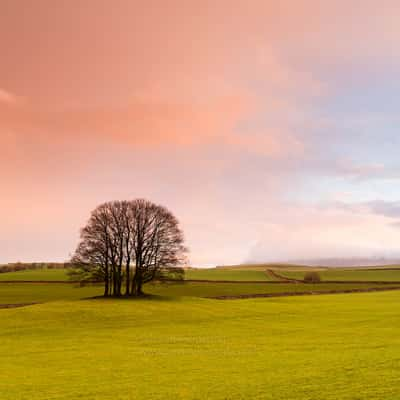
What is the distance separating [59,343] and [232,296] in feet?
183

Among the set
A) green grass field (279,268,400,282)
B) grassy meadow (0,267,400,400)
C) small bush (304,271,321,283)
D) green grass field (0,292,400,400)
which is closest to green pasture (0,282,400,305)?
small bush (304,271,321,283)

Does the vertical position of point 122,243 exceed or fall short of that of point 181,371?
it exceeds it

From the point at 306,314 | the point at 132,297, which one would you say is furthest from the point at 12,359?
the point at 132,297

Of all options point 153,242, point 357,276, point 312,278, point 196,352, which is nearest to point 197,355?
point 196,352

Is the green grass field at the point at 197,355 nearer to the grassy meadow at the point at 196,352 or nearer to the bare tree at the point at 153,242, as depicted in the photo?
the grassy meadow at the point at 196,352

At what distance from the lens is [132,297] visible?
66250 millimetres

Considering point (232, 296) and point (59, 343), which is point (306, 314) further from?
point (232, 296)

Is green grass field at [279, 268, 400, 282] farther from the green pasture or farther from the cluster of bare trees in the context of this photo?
the cluster of bare trees

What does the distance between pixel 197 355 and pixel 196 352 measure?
4.14 feet

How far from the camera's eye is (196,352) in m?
25.7

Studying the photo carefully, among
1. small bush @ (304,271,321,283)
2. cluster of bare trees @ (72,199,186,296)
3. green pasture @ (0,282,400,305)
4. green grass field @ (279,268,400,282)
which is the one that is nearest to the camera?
cluster of bare trees @ (72,199,186,296)

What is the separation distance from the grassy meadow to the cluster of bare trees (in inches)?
520

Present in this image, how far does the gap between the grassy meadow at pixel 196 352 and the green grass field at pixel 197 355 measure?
0.18ft

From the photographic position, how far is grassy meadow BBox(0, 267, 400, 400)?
51.7ft
